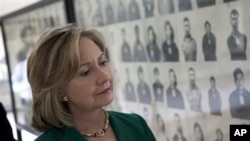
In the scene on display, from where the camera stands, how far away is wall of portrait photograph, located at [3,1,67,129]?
135 inches

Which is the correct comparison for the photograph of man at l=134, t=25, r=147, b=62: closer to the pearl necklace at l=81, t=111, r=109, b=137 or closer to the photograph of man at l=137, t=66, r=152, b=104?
the photograph of man at l=137, t=66, r=152, b=104

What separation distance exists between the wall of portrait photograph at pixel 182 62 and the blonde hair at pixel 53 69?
20.3 inches

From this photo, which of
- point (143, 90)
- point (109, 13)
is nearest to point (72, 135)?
point (143, 90)

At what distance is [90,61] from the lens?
3.99 feet

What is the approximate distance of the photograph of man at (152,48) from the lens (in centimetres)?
199

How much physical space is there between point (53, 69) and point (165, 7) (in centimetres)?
81

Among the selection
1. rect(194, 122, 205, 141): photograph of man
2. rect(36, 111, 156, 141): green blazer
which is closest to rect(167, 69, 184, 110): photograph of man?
rect(194, 122, 205, 141): photograph of man

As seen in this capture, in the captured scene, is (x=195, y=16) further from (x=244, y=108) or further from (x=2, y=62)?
(x=2, y=62)

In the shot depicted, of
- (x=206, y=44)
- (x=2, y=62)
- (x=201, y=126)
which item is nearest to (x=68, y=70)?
(x=206, y=44)

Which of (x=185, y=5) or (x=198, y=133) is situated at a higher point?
(x=185, y=5)

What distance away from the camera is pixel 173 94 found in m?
Result: 1.91

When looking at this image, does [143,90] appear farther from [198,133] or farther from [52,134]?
[52,134]

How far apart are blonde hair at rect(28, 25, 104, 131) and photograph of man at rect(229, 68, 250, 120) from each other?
0.55m

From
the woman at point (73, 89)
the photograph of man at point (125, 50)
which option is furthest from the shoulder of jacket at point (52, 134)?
the photograph of man at point (125, 50)
